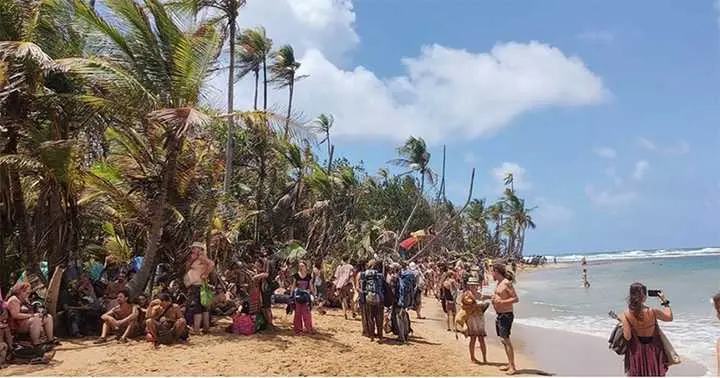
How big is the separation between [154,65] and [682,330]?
11844 mm

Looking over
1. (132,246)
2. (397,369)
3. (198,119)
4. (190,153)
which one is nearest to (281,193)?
(132,246)

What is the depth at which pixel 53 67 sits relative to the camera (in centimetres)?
824

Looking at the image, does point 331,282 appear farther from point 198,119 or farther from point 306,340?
point 198,119

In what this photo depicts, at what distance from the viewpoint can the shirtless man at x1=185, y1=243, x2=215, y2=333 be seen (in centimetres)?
880

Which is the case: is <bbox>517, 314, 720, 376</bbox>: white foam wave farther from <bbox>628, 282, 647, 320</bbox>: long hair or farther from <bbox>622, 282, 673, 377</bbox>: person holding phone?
<bbox>628, 282, 647, 320</bbox>: long hair

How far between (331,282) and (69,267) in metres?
6.26

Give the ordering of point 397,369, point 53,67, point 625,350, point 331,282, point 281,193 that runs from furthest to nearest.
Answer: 1. point 281,193
2. point 331,282
3. point 53,67
4. point 397,369
5. point 625,350

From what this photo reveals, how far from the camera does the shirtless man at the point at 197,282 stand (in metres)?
8.80


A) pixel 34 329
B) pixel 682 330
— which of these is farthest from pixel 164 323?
pixel 682 330

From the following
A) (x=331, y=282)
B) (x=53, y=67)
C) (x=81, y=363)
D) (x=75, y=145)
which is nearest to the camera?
(x=81, y=363)

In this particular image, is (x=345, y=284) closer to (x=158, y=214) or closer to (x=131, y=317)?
(x=158, y=214)

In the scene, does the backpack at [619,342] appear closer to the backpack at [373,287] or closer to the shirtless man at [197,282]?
the backpack at [373,287]

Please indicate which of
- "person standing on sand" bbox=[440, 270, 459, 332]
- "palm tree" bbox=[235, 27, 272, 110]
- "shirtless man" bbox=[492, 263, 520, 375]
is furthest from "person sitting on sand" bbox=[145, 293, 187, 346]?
"palm tree" bbox=[235, 27, 272, 110]

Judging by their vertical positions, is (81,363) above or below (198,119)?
below
